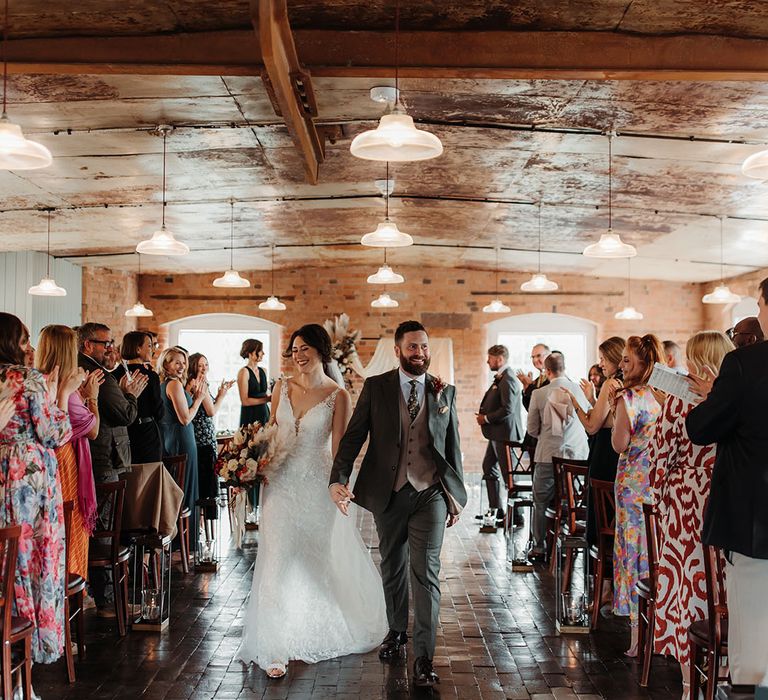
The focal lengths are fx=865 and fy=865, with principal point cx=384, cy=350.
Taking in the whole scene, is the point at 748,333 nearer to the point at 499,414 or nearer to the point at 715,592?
the point at 715,592

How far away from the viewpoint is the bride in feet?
15.6

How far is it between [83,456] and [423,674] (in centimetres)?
228

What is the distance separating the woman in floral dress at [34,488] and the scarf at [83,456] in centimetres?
60

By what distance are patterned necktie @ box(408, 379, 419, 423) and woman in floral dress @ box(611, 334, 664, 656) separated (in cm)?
123

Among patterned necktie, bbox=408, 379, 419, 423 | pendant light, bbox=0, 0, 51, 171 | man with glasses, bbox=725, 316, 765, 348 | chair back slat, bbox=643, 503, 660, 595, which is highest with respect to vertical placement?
pendant light, bbox=0, 0, 51, 171

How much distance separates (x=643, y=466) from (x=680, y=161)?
11.8 feet

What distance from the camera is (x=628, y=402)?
195 inches

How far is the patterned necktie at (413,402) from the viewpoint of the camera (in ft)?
15.1

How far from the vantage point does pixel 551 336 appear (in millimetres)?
15375

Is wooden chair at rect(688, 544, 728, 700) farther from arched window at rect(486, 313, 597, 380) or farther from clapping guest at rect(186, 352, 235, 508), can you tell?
arched window at rect(486, 313, 597, 380)

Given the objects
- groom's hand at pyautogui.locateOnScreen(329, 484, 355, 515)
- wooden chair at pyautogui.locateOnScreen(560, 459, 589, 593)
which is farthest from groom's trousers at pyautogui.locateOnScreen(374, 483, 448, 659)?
wooden chair at pyautogui.locateOnScreen(560, 459, 589, 593)

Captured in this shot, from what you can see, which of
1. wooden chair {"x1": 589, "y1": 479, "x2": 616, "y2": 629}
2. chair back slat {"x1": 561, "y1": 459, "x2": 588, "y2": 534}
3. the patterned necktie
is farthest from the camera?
chair back slat {"x1": 561, "y1": 459, "x2": 588, "y2": 534}

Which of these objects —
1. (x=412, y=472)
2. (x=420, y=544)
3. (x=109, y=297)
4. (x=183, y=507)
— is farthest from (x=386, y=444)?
(x=109, y=297)

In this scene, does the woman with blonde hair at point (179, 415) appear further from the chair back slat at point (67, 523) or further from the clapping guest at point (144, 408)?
the chair back slat at point (67, 523)
